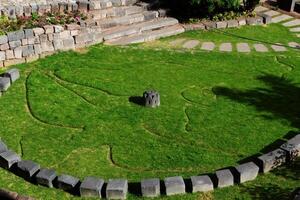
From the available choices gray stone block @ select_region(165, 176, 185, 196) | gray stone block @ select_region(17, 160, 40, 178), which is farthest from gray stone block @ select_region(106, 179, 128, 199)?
gray stone block @ select_region(17, 160, 40, 178)

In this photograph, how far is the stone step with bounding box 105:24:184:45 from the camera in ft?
54.2

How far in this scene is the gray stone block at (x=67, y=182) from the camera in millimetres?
9625

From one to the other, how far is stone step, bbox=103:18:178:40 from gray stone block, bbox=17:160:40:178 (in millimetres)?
7209

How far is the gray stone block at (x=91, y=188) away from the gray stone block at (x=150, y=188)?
0.82 meters

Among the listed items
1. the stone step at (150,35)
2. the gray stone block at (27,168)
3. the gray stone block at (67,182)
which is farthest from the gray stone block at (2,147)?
the stone step at (150,35)

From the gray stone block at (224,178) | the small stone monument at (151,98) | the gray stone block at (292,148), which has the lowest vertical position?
the gray stone block at (224,178)

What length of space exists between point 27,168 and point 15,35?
5978 mm

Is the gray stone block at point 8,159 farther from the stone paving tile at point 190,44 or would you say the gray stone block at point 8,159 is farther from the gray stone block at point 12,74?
the stone paving tile at point 190,44

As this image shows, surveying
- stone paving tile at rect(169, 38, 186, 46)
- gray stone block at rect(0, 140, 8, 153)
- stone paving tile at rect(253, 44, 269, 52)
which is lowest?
A: gray stone block at rect(0, 140, 8, 153)

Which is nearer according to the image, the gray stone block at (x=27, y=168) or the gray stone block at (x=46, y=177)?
the gray stone block at (x=46, y=177)

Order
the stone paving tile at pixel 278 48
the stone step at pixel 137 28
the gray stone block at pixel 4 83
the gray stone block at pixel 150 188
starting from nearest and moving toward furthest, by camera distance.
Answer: the gray stone block at pixel 150 188 → the gray stone block at pixel 4 83 → the stone paving tile at pixel 278 48 → the stone step at pixel 137 28

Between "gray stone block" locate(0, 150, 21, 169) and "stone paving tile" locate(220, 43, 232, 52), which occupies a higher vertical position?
"stone paving tile" locate(220, 43, 232, 52)

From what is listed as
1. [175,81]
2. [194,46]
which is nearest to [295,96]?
[175,81]

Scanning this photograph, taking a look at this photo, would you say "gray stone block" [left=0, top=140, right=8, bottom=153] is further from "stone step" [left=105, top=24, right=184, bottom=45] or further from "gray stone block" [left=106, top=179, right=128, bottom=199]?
"stone step" [left=105, top=24, right=184, bottom=45]
